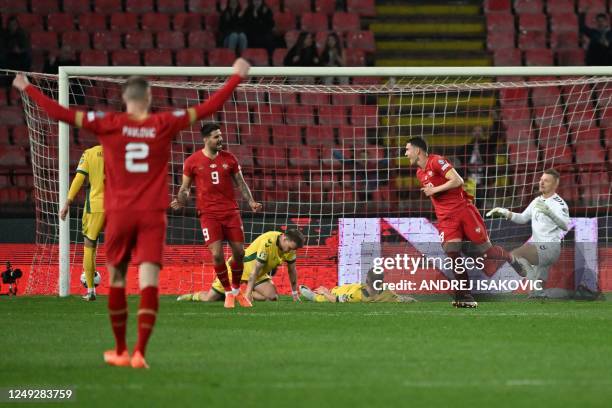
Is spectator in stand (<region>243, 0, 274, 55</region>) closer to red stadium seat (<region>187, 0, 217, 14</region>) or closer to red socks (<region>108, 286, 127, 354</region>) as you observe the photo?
red stadium seat (<region>187, 0, 217, 14</region>)

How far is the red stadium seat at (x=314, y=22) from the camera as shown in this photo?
943 inches

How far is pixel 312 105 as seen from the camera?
20.5 metres

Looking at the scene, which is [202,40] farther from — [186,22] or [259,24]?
[259,24]

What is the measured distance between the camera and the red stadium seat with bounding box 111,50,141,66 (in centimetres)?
2253

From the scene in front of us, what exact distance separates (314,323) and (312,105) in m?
A: 9.79

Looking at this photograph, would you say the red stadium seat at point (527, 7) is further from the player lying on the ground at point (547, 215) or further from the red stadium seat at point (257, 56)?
the player lying on the ground at point (547, 215)

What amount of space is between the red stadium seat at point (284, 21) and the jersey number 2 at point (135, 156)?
16499 millimetres

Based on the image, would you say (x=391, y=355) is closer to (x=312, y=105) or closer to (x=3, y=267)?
(x=3, y=267)

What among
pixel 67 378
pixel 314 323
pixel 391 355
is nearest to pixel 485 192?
pixel 314 323

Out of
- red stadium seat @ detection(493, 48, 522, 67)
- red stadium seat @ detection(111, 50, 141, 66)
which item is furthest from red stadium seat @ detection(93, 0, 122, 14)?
red stadium seat @ detection(493, 48, 522, 67)

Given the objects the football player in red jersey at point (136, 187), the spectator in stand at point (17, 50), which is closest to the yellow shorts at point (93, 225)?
the football player in red jersey at point (136, 187)

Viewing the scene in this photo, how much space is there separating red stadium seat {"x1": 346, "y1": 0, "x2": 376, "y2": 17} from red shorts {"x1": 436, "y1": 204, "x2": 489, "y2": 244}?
37.7ft

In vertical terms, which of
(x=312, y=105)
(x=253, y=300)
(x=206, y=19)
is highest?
(x=206, y=19)

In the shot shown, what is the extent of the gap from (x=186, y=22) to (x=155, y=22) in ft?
1.95
